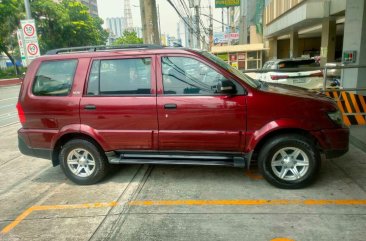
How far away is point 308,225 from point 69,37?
48.7 m

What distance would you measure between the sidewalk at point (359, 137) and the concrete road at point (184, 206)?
40 cm

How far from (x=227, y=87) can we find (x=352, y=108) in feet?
14.3

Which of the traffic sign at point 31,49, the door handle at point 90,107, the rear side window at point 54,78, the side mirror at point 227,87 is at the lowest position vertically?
the door handle at point 90,107

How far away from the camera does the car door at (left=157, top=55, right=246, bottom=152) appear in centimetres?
417

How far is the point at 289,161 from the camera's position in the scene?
4.21 m

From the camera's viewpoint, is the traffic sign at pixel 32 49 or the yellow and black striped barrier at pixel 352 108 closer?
the yellow and black striped barrier at pixel 352 108

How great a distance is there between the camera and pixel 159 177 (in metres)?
4.92

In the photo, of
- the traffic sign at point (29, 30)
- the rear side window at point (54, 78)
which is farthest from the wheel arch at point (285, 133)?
the traffic sign at point (29, 30)

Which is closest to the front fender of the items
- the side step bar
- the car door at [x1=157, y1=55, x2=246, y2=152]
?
the car door at [x1=157, y1=55, x2=246, y2=152]

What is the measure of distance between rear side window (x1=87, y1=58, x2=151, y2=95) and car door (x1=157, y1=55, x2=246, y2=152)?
233mm

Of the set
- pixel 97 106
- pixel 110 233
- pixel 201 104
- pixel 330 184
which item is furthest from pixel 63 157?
pixel 330 184

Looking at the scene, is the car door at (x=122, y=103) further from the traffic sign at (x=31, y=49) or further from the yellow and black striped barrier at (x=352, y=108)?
the traffic sign at (x=31, y=49)

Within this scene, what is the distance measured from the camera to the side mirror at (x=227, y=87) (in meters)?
4.05

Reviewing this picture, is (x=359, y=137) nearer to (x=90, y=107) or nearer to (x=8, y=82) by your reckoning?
(x=90, y=107)
